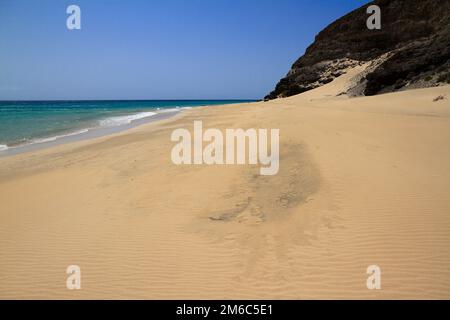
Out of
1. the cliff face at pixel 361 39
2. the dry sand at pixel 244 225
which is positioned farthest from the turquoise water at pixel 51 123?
the cliff face at pixel 361 39

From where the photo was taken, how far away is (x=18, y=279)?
437cm

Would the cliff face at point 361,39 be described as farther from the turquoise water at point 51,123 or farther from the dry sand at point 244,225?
the dry sand at point 244,225

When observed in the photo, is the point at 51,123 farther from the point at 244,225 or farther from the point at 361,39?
the point at 361,39

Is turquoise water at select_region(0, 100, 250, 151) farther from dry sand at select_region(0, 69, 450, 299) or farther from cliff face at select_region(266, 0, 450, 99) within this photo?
cliff face at select_region(266, 0, 450, 99)

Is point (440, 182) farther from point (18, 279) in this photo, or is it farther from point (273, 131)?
point (18, 279)

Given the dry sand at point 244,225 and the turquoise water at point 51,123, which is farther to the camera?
the turquoise water at point 51,123

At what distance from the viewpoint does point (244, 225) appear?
5.26 m

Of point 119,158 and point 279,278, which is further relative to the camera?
point 119,158

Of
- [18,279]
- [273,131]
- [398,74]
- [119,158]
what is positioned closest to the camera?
[18,279]

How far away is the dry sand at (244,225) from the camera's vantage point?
3.96 meters

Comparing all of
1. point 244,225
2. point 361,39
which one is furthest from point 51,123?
point 361,39
